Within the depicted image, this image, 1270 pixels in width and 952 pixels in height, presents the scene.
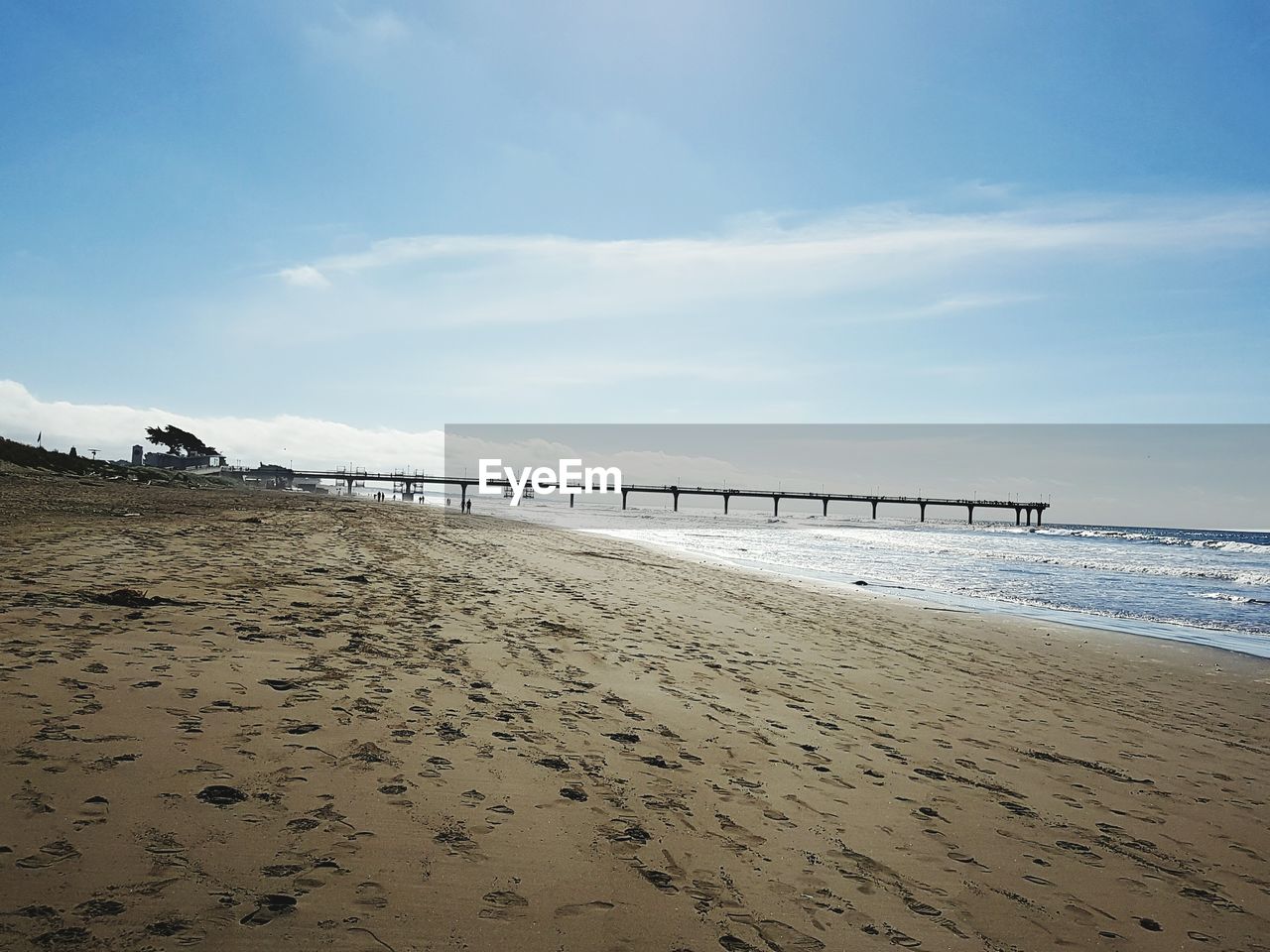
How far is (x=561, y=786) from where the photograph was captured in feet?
14.8

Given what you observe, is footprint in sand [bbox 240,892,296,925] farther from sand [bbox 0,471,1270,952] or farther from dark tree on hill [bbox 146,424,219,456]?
dark tree on hill [bbox 146,424,219,456]

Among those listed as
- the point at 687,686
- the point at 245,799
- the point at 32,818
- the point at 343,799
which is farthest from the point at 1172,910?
the point at 32,818

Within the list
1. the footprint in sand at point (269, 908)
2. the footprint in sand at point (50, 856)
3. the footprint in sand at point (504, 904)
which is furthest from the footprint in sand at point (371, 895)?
the footprint in sand at point (50, 856)

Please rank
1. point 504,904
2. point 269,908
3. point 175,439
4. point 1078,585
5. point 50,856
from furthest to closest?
point 175,439 < point 1078,585 < point 504,904 < point 50,856 < point 269,908

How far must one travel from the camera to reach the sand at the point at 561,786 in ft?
10.3

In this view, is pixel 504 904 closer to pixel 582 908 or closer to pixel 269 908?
pixel 582 908

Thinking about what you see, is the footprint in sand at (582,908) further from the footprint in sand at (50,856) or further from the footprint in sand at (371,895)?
the footprint in sand at (50,856)

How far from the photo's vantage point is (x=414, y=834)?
367 centimetres

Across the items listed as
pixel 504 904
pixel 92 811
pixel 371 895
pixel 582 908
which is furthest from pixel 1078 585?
pixel 92 811

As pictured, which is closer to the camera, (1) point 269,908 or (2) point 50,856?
(1) point 269,908

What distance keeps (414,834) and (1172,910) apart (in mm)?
4382

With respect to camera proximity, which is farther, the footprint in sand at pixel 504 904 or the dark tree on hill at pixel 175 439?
the dark tree on hill at pixel 175 439

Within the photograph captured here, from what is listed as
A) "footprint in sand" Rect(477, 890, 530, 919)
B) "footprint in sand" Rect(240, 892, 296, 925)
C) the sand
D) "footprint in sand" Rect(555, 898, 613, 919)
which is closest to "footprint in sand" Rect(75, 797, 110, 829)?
the sand

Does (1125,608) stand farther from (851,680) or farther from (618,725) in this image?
(618,725)
